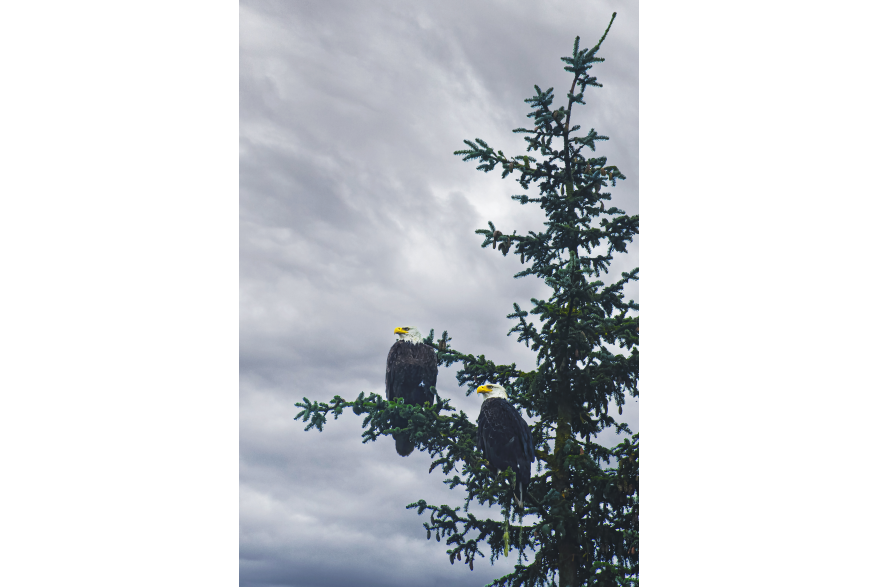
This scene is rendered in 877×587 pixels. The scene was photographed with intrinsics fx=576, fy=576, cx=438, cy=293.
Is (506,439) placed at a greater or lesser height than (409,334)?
→ lesser

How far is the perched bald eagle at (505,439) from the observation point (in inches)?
265

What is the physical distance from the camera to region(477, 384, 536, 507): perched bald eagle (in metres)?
6.72

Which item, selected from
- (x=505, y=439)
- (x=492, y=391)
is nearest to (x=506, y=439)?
(x=505, y=439)

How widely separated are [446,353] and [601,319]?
6.71ft

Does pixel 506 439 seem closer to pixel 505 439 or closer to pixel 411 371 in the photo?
pixel 505 439

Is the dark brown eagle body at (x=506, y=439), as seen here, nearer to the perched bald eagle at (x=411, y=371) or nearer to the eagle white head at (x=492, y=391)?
the eagle white head at (x=492, y=391)


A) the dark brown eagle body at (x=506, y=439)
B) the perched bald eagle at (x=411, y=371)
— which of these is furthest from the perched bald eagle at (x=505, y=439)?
the perched bald eagle at (x=411, y=371)

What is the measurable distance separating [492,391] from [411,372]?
2274mm

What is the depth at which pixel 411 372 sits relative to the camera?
931cm

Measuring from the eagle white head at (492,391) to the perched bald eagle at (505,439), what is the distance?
22 centimetres
